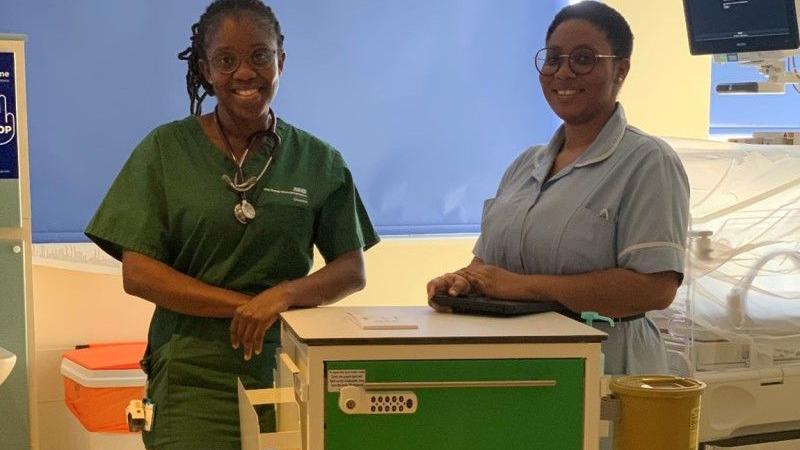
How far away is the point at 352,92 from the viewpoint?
3408 millimetres

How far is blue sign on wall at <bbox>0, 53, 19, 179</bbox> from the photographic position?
2656 millimetres

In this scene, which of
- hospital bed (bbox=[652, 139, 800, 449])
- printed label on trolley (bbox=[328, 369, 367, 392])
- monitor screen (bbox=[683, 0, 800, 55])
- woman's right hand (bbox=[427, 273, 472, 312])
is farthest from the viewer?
monitor screen (bbox=[683, 0, 800, 55])

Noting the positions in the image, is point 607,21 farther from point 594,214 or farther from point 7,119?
point 7,119

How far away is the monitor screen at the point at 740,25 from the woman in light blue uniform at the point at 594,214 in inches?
40.8

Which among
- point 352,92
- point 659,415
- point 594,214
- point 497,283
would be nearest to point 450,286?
point 497,283

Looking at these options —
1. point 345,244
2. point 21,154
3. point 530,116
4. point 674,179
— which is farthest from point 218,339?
point 530,116

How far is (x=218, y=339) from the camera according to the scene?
1744 mm

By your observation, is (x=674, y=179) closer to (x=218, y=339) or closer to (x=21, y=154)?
(x=218, y=339)

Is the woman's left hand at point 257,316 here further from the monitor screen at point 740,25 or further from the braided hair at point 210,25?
the monitor screen at point 740,25

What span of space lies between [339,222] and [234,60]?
0.36m

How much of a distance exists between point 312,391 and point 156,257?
56 cm

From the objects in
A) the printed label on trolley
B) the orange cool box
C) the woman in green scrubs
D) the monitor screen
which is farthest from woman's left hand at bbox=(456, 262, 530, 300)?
the orange cool box

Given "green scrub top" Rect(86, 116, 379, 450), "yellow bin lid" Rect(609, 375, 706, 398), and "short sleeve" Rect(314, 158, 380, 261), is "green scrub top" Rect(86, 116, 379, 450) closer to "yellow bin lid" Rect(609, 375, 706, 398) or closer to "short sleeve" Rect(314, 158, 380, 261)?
"short sleeve" Rect(314, 158, 380, 261)

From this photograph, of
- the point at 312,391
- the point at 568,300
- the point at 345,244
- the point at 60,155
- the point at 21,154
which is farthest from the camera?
the point at 60,155
